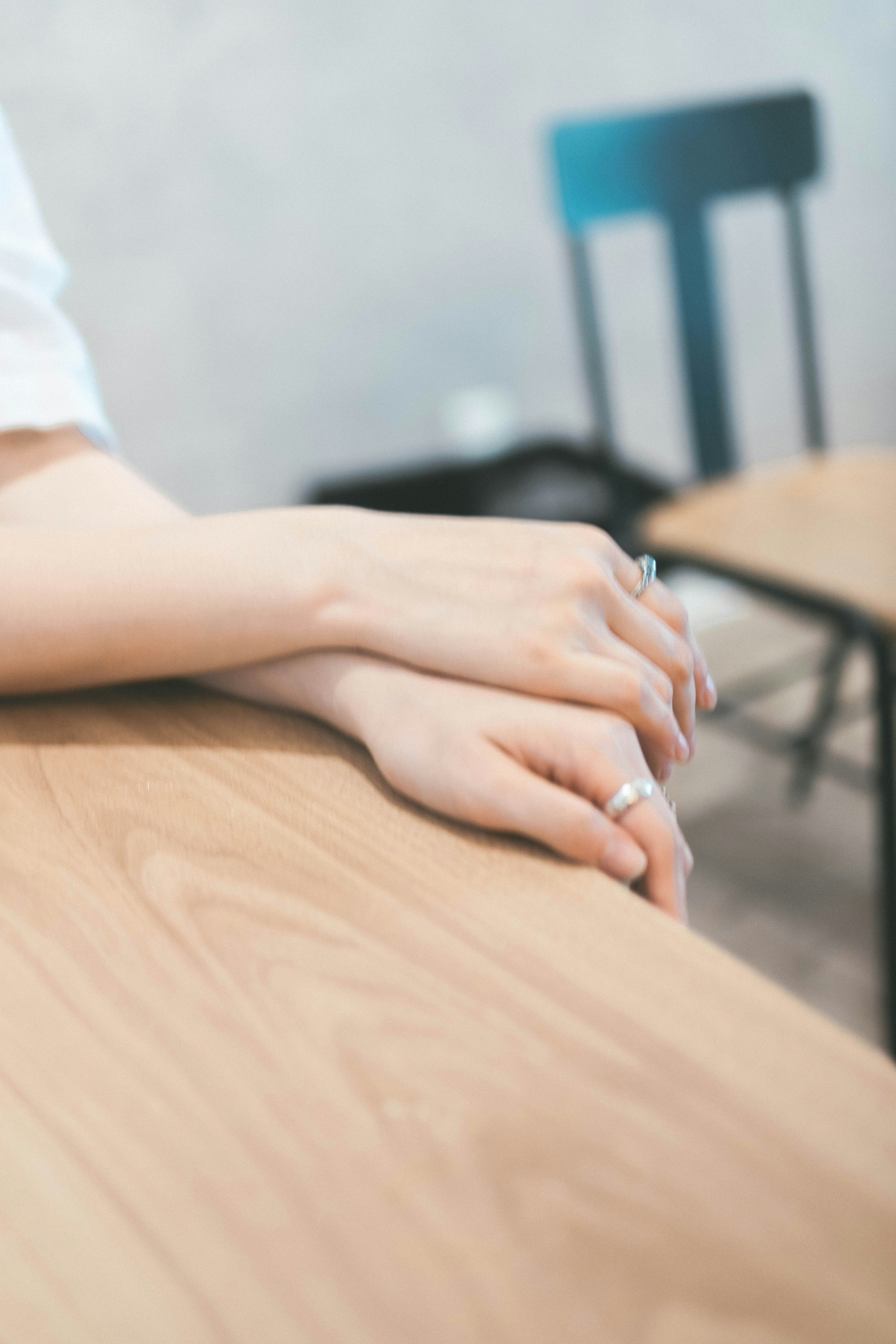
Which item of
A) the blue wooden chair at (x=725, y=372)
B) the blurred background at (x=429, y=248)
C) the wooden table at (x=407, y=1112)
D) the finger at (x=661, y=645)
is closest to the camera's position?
the wooden table at (x=407, y=1112)

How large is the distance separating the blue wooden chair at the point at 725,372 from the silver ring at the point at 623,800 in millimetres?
993

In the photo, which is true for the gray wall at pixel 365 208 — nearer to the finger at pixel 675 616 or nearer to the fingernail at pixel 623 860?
the finger at pixel 675 616

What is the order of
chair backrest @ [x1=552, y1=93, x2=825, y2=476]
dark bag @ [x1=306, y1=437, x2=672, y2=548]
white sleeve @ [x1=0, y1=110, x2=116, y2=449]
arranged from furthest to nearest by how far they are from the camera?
dark bag @ [x1=306, y1=437, x2=672, y2=548] < chair backrest @ [x1=552, y1=93, x2=825, y2=476] < white sleeve @ [x1=0, y1=110, x2=116, y2=449]

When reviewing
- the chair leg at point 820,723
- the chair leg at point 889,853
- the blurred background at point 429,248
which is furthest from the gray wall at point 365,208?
the chair leg at point 889,853

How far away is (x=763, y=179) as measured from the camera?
5.91 feet

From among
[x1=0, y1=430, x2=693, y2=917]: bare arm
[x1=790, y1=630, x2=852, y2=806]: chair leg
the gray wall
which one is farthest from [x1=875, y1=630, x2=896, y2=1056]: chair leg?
the gray wall

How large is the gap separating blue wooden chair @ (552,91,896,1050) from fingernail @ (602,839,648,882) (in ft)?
3.32

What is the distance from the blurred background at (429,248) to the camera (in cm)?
186

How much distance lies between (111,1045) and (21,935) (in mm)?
70

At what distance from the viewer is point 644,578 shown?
50 centimetres

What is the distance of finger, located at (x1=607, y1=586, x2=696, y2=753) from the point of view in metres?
0.46

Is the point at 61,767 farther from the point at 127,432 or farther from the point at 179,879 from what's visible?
the point at 127,432

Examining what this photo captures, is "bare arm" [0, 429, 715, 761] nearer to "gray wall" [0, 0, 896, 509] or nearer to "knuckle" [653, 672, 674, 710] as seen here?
"knuckle" [653, 672, 674, 710]

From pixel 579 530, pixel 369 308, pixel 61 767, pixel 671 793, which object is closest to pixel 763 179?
pixel 369 308
